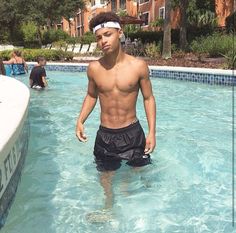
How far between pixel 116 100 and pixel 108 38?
1.84ft

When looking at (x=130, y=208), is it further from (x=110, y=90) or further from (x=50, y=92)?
(x=50, y=92)

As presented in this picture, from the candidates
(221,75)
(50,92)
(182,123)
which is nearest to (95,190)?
(182,123)

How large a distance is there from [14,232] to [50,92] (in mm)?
8785

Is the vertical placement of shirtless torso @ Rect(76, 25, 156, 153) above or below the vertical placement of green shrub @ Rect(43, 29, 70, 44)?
below

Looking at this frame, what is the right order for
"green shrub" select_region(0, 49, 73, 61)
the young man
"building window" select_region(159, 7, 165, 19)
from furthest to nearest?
"building window" select_region(159, 7, 165, 19) < "green shrub" select_region(0, 49, 73, 61) < the young man

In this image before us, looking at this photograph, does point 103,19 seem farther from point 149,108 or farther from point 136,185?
point 136,185

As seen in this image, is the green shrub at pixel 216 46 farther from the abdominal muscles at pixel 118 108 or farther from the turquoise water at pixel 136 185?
the abdominal muscles at pixel 118 108

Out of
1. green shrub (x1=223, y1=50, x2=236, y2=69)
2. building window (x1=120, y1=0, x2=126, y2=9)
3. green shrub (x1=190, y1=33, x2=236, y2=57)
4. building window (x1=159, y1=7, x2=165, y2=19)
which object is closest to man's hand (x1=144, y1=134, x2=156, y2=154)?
green shrub (x1=223, y1=50, x2=236, y2=69)

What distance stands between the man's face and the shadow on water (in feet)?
5.51

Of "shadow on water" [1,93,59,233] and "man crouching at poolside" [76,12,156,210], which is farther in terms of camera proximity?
"shadow on water" [1,93,59,233]

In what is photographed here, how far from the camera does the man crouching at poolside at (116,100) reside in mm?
3463

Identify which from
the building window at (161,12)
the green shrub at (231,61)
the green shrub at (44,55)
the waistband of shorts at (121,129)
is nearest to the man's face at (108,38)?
the waistband of shorts at (121,129)

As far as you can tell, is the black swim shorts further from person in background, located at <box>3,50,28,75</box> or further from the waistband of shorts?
person in background, located at <box>3,50,28,75</box>

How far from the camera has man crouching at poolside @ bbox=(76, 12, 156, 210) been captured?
3.46 m
